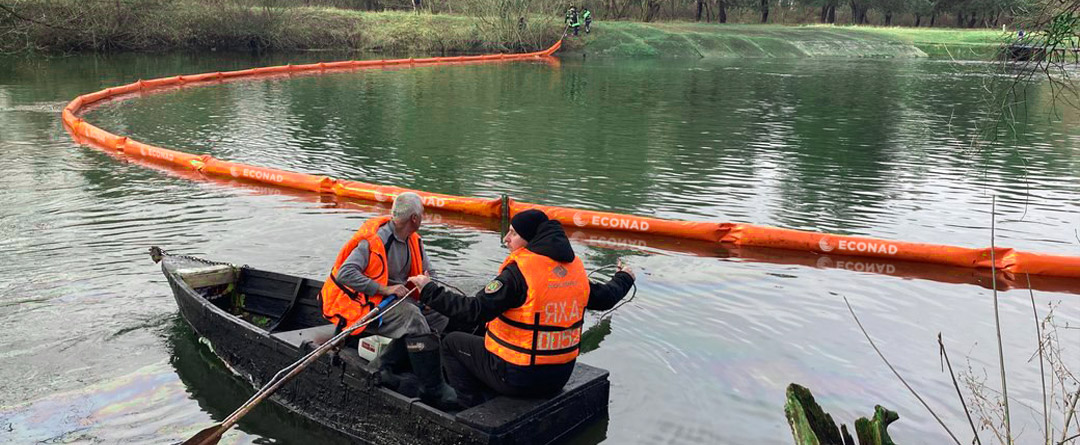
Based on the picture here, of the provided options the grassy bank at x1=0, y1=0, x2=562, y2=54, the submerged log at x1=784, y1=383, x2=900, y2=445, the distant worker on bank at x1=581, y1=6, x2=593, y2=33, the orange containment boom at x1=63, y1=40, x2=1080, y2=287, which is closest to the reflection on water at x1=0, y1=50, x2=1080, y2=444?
the orange containment boom at x1=63, y1=40, x2=1080, y2=287

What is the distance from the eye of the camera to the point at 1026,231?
14.3m

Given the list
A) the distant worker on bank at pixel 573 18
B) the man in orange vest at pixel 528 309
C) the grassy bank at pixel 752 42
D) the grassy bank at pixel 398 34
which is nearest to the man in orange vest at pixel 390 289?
the man in orange vest at pixel 528 309

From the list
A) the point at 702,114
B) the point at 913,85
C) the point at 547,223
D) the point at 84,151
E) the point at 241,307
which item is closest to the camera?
the point at 547,223

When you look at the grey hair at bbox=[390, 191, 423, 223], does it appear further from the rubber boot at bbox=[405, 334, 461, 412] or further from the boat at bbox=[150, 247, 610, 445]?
the boat at bbox=[150, 247, 610, 445]

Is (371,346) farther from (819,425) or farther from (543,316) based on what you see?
(819,425)

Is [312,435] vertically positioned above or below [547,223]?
below

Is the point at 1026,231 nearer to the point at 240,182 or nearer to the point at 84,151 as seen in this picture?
the point at 240,182

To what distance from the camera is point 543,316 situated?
621 cm

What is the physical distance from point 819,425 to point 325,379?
4.12 meters

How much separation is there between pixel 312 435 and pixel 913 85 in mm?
37509

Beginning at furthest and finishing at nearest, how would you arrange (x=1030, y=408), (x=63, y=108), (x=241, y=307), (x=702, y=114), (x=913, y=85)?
(x=913, y=85), (x=702, y=114), (x=63, y=108), (x=241, y=307), (x=1030, y=408)

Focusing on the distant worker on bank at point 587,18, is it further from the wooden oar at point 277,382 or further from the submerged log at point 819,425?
the submerged log at point 819,425

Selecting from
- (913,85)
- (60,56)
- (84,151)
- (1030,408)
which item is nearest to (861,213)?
(1030,408)

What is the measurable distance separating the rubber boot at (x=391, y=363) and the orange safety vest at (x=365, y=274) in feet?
1.61
